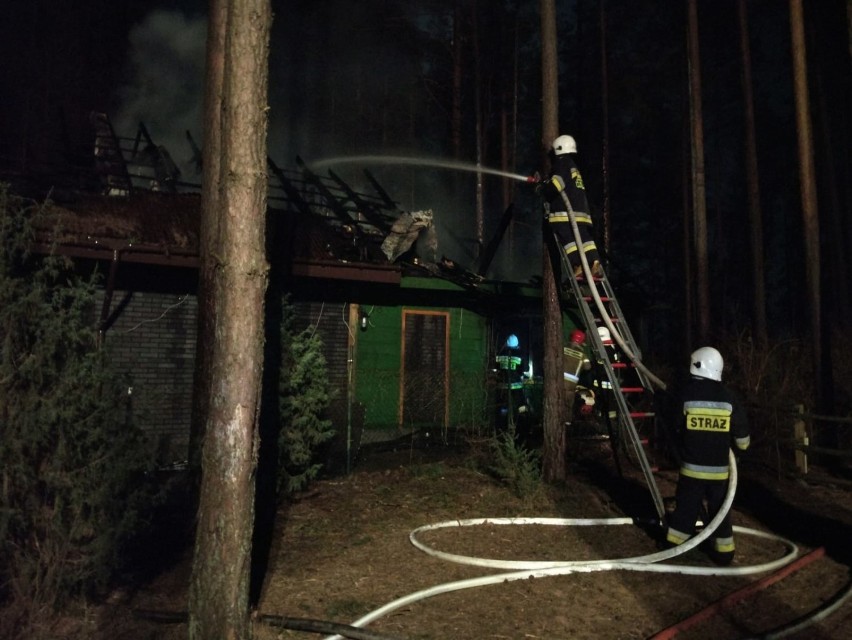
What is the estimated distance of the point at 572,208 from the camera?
22.7ft

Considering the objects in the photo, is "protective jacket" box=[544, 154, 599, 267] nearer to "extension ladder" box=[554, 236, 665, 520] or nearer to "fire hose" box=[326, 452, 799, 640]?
"extension ladder" box=[554, 236, 665, 520]

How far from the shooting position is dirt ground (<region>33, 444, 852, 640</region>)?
4.00 meters

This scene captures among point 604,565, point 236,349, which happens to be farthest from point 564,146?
point 236,349

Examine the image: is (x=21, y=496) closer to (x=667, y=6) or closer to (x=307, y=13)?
(x=307, y=13)

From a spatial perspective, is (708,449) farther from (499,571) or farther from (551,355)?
(551,355)

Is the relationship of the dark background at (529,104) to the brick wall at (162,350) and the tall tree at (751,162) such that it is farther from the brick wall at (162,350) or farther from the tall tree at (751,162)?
the brick wall at (162,350)

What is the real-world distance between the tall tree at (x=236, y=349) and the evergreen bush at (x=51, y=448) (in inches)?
36.2

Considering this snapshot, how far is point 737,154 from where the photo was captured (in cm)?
2802

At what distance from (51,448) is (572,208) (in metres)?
5.29

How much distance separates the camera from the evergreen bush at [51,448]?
3.75m

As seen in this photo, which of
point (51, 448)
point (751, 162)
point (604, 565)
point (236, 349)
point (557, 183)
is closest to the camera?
point (236, 349)

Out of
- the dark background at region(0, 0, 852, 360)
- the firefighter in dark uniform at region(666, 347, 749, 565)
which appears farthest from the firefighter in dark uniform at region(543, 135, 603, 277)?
the dark background at region(0, 0, 852, 360)

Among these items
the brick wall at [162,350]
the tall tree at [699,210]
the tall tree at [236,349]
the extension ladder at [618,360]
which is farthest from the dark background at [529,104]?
the tall tree at [236,349]

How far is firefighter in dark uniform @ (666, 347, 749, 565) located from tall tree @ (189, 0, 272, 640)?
356cm
